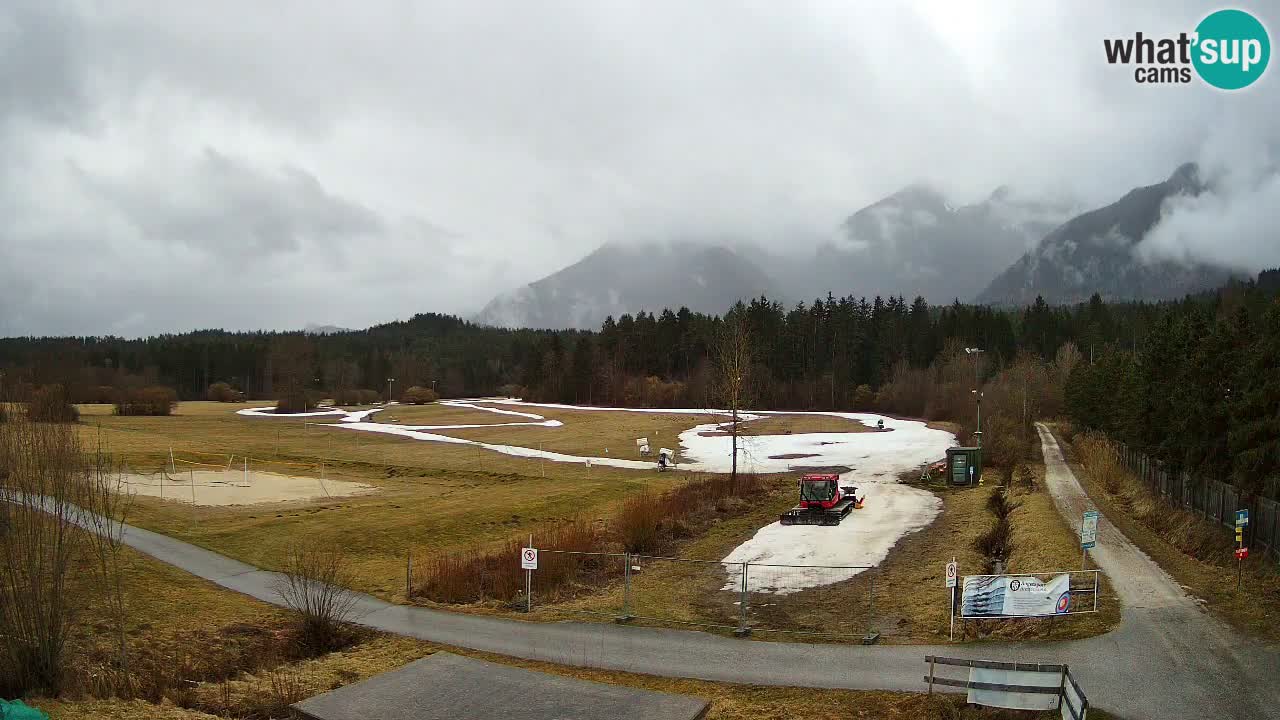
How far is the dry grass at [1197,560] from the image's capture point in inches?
707

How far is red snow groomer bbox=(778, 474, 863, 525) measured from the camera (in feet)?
117

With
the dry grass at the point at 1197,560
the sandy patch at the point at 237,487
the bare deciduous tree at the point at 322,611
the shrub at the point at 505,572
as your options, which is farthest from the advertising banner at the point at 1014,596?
the sandy patch at the point at 237,487

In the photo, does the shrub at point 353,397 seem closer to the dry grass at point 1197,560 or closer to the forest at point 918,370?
the forest at point 918,370

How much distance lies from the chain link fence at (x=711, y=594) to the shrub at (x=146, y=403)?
11675 cm

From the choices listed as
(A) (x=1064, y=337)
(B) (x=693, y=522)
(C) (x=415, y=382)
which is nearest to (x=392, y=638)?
(B) (x=693, y=522)

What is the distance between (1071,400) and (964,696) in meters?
74.9

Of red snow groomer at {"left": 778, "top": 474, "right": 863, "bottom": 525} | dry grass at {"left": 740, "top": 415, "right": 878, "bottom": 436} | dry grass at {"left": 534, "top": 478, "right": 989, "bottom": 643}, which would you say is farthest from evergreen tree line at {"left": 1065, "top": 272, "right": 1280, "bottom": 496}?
dry grass at {"left": 740, "top": 415, "right": 878, "bottom": 436}

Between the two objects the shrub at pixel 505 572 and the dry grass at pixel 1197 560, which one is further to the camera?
the shrub at pixel 505 572

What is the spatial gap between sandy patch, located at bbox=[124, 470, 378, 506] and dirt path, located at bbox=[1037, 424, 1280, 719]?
3931 cm

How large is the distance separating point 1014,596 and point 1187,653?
331 cm

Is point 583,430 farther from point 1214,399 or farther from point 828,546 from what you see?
point 1214,399

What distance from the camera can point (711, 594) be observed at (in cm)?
2403

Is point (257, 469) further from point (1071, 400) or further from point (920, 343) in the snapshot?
point (920, 343)

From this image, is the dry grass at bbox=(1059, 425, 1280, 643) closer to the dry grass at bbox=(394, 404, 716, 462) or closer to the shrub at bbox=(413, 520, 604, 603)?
the shrub at bbox=(413, 520, 604, 603)
